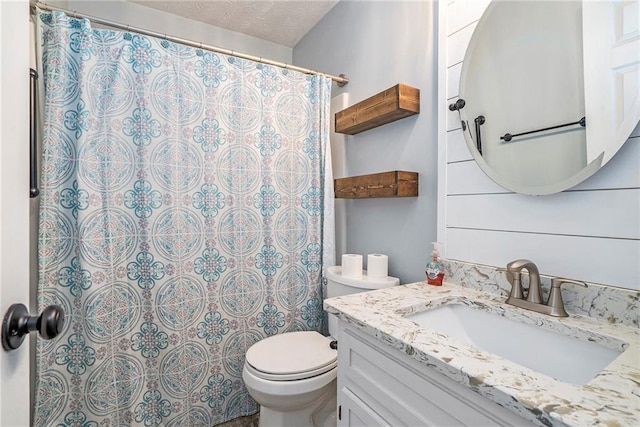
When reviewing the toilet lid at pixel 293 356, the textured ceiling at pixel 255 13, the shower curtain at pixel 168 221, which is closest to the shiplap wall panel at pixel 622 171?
the toilet lid at pixel 293 356

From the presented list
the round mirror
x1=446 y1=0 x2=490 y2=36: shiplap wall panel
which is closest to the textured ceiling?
x1=446 y1=0 x2=490 y2=36: shiplap wall panel

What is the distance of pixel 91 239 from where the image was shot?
1268 millimetres

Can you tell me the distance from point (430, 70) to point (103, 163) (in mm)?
1491

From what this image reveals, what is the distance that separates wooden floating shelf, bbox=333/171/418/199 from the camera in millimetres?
1303

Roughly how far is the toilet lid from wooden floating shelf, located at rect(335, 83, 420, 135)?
111cm

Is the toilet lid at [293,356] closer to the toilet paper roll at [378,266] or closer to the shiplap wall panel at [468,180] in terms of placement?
the toilet paper roll at [378,266]

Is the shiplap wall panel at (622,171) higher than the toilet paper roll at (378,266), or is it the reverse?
the shiplap wall panel at (622,171)

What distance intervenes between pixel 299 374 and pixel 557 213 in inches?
41.6

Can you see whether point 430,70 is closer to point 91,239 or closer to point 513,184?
point 513,184

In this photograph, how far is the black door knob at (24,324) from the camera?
17.6 inches

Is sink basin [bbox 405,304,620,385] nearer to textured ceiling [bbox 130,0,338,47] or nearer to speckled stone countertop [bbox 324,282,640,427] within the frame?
speckled stone countertop [bbox 324,282,640,427]

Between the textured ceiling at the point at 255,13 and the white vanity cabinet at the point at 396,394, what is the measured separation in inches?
77.9

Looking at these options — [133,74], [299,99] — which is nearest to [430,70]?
[299,99]

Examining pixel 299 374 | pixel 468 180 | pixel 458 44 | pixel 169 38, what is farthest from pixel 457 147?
pixel 169 38
